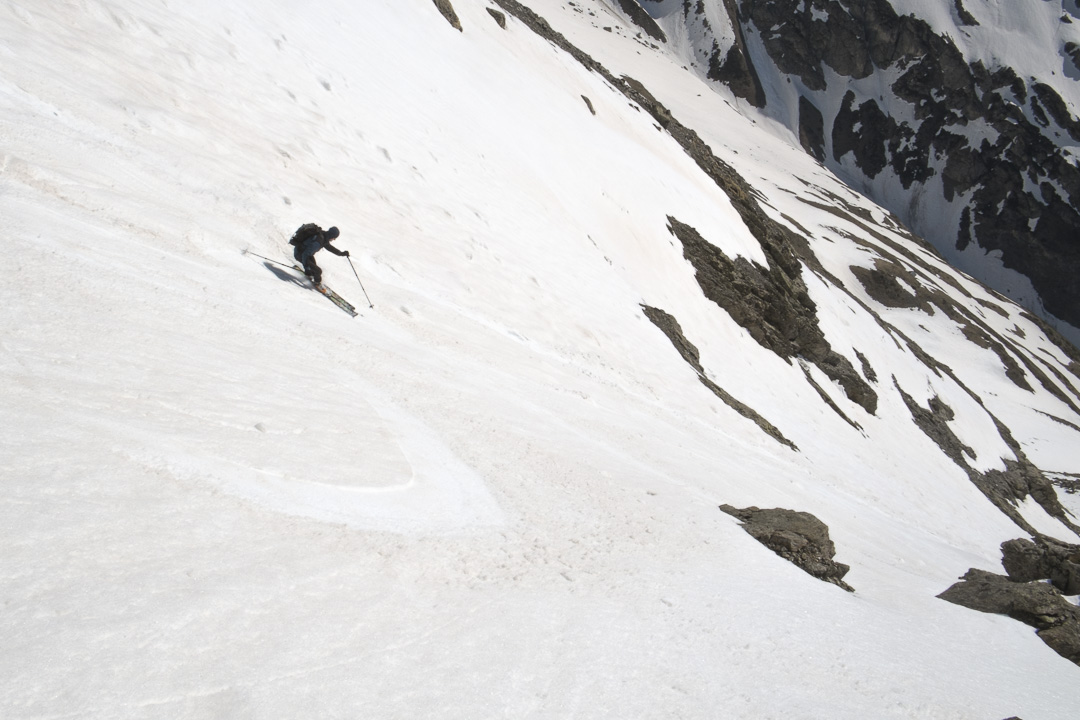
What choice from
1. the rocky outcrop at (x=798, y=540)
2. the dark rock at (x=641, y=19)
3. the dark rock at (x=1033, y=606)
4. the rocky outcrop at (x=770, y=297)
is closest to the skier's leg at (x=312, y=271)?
the rocky outcrop at (x=798, y=540)

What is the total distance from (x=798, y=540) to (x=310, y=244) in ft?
25.2

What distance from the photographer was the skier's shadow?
9.26 metres

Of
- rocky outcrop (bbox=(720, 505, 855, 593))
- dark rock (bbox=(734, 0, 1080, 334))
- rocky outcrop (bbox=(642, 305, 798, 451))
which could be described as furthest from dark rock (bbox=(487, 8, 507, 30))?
dark rock (bbox=(734, 0, 1080, 334))

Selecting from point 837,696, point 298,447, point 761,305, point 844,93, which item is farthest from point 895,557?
point 844,93

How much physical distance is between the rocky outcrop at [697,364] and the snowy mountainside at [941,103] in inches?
4462

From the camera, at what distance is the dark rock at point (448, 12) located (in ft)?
87.2

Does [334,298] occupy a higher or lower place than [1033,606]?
lower

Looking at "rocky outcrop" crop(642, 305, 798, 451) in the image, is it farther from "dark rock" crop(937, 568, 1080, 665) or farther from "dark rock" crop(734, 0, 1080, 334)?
"dark rock" crop(734, 0, 1080, 334)

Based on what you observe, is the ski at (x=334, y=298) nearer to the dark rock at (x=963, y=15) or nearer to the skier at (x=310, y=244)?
the skier at (x=310, y=244)

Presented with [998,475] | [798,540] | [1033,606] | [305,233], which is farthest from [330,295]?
[998,475]

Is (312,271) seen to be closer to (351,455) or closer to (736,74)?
(351,455)

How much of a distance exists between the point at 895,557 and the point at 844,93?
140m

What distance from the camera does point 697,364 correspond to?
66.8ft

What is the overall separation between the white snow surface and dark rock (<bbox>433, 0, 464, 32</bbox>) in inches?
324
